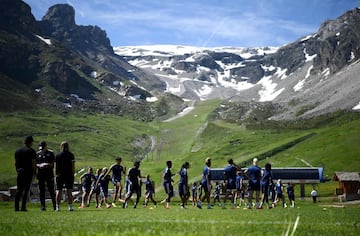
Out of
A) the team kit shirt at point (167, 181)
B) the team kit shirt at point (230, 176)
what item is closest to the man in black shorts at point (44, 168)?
the team kit shirt at point (167, 181)

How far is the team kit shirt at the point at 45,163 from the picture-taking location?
20141 millimetres

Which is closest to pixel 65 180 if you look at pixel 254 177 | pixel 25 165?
pixel 25 165

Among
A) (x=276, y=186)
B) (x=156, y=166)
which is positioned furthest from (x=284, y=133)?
(x=276, y=186)

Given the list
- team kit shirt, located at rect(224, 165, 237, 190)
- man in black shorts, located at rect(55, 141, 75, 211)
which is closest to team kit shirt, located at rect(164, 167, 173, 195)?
team kit shirt, located at rect(224, 165, 237, 190)

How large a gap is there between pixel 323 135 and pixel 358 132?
1548cm

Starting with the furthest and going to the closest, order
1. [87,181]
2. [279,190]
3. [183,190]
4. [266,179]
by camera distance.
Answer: [279,190] → [87,181] → [183,190] → [266,179]

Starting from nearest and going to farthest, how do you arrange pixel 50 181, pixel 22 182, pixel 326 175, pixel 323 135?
pixel 22 182, pixel 50 181, pixel 326 175, pixel 323 135

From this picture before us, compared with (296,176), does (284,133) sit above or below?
above

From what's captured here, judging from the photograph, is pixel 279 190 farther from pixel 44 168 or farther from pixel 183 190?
pixel 44 168

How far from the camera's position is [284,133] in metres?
198

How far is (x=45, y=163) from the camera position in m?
20.2

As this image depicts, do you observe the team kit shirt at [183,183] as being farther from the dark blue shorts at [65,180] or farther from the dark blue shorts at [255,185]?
the dark blue shorts at [65,180]

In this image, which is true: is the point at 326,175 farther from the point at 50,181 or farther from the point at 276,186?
the point at 50,181

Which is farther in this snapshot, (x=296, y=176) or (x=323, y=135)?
(x=323, y=135)
